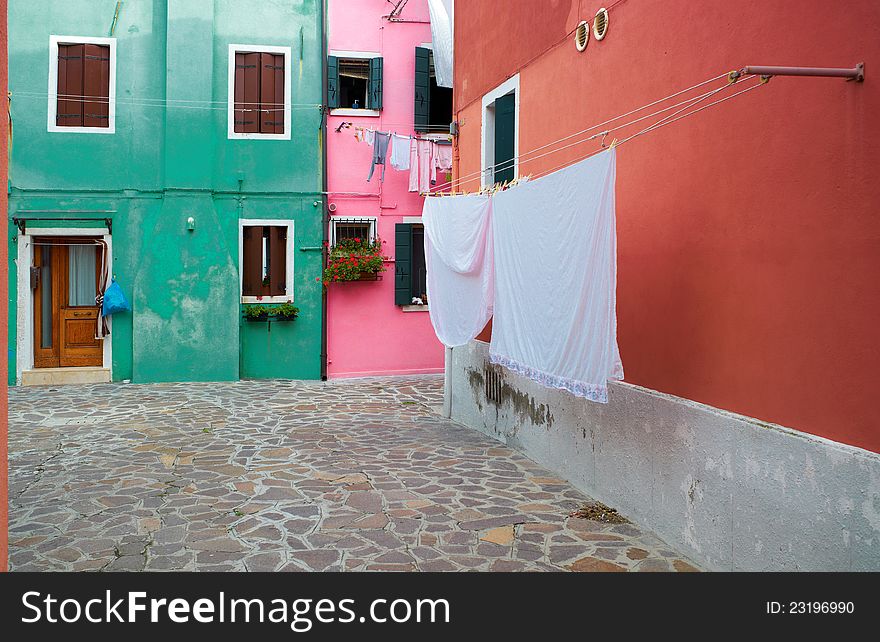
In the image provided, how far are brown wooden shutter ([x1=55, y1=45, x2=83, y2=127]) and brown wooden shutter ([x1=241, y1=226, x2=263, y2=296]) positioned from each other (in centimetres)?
318

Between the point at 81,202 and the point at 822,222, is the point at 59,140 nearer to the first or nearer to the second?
the point at 81,202

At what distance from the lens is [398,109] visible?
13.0 meters

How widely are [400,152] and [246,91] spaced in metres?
2.79

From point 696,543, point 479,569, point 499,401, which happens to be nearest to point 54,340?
point 499,401

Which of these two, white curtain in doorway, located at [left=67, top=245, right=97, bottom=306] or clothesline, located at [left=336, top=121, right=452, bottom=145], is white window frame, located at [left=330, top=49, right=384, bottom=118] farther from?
white curtain in doorway, located at [left=67, top=245, right=97, bottom=306]

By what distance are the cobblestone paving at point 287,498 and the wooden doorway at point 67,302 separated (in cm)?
267

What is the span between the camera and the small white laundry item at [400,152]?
12.0 m

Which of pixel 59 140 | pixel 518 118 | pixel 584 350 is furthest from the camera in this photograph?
pixel 59 140

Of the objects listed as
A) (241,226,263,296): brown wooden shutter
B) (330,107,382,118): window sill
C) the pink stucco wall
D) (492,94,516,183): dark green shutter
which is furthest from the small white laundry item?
(492,94,516,183): dark green shutter

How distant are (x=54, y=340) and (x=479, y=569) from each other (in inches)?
401

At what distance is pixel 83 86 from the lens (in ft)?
39.5

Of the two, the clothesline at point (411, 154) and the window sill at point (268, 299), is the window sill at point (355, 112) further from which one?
the window sill at point (268, 299)

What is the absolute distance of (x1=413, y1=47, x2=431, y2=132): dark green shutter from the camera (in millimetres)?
12836

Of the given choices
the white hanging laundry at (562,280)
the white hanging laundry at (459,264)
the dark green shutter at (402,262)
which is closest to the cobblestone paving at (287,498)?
the white hanging laundry at (562,280)
